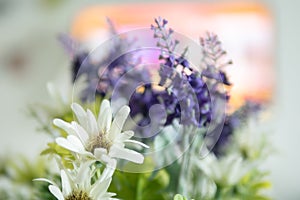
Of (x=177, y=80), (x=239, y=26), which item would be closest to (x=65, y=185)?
(x=177, y=80)

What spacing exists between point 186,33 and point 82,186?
1.48m

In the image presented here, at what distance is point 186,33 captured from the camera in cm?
181

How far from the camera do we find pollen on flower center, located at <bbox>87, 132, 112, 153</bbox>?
366 mm

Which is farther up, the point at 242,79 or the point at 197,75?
the point at 242,79

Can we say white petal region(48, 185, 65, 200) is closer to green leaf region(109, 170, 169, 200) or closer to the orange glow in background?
green leaf region(109, 170, 169, 200)

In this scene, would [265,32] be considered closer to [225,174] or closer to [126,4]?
[126,4]

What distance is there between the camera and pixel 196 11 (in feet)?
6.75

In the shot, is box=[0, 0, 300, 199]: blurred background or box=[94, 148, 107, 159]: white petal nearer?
box=[94, 148, 107, 159]: white petal

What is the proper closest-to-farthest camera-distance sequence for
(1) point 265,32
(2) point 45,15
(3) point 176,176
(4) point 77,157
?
(4) point 77,157
(3) point 176,176
(1) point 265,32
(2) point 45,15

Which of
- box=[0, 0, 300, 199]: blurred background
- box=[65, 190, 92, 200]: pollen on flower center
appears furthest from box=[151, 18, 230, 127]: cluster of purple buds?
box=[0, 0, 300, 199]: blurred background

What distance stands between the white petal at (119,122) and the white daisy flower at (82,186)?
0.03m

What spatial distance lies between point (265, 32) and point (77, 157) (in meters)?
1.71

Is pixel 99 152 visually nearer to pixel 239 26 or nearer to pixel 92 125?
pixel 92 125

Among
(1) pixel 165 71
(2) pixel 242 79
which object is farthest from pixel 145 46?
(2) pixel 242 79
